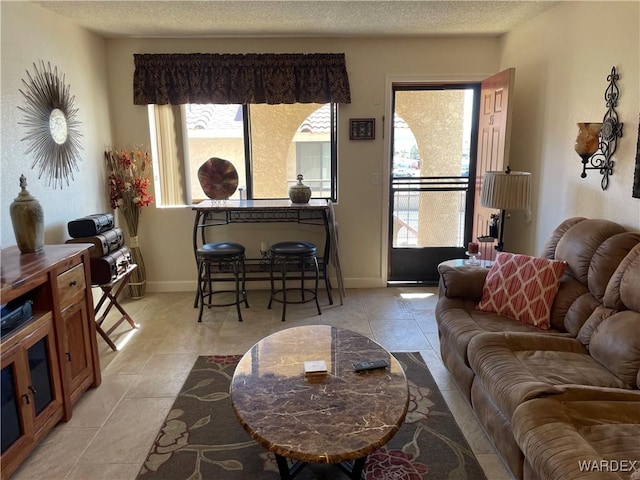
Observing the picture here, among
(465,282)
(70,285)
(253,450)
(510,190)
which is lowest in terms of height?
(253,450)

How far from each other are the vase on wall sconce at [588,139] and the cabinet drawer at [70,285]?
3096 mm

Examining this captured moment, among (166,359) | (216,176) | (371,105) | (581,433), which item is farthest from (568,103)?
(166,359)

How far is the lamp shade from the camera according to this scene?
2926 millimetres

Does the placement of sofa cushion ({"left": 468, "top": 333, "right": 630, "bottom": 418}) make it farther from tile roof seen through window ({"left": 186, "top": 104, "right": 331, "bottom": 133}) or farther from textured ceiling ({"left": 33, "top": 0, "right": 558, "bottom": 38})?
tile roof seen through window ({"left": 186, "top": 104, "right": 331, "bottom": 133})

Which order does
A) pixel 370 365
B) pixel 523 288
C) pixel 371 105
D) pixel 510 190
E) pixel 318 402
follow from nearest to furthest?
pixel 318 402 → pixel 370 365 → pixel 523 288 → pixel 510 190 → pixel 371 105

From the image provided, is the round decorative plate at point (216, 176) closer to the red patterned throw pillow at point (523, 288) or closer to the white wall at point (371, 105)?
the white wall at point (371, 105)

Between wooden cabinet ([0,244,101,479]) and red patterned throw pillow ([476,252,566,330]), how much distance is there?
7.90 feet

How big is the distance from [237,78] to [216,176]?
92 centimetres

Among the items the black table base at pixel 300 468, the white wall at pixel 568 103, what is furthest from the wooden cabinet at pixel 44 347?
the white wall at pixel 568 103

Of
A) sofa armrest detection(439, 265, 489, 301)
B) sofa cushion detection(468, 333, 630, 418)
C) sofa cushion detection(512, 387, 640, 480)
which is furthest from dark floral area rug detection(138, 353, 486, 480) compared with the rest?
sofa armrest detection(439, 265, 489, 301)

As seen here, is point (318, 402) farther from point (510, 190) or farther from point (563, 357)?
point (510, 190)

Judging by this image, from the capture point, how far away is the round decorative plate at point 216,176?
4.00 meters

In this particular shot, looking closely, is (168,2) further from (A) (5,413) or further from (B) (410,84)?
(A) (5,413)

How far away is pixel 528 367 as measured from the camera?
1.99m
